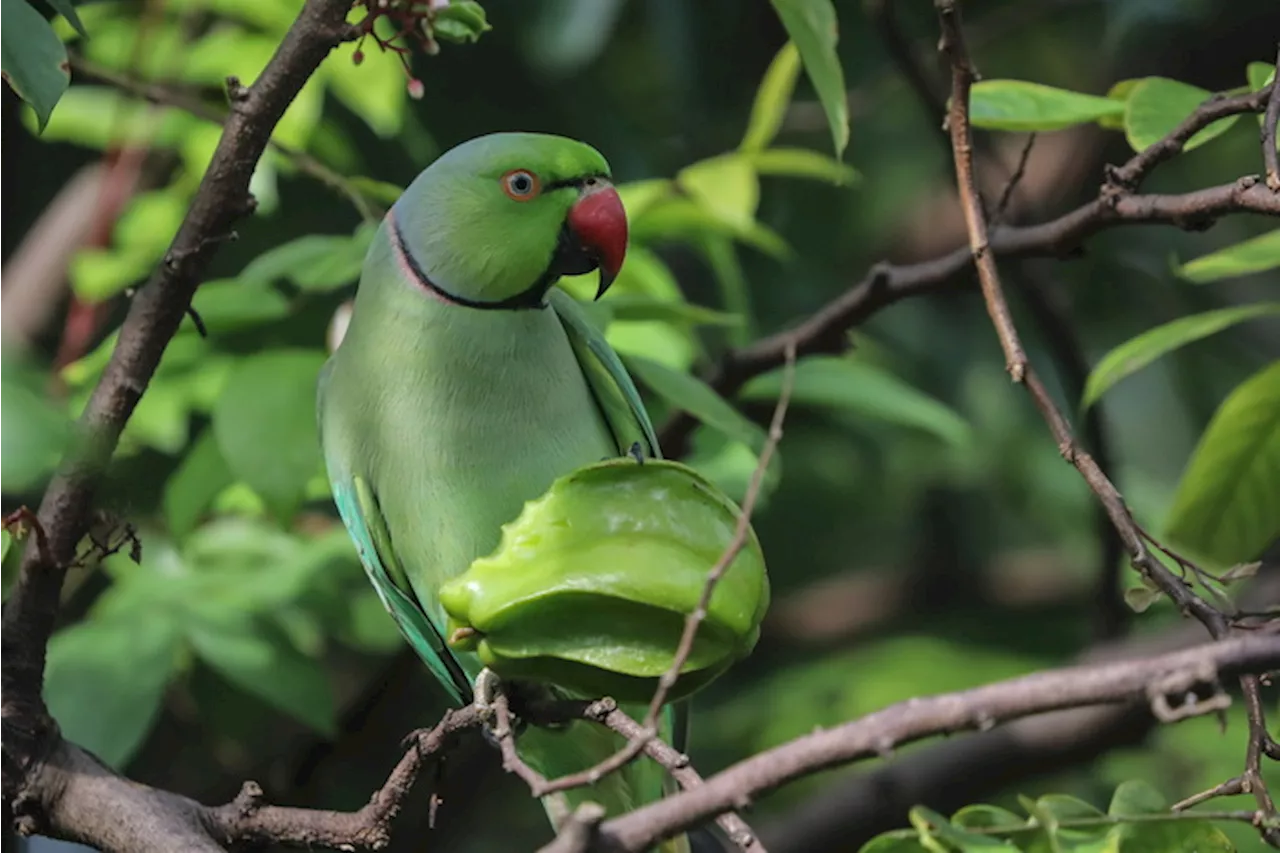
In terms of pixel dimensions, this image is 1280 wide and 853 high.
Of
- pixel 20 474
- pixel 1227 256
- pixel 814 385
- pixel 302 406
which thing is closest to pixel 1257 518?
pixel 1227 256

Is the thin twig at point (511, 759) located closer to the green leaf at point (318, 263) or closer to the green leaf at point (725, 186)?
the green leaf at point (318, 263)

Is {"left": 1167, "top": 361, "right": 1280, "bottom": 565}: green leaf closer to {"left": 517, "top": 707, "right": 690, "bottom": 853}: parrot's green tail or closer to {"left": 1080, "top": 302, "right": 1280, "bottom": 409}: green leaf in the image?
{"left": 1080, "top": 302, "right": 1280, "bottom": 409}: green leaf

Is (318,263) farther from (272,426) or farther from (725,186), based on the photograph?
(725,186)

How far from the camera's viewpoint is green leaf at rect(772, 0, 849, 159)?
1.12 meters

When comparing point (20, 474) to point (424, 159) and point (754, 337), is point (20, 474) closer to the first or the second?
point (424, 159)

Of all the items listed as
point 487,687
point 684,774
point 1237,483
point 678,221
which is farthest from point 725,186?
point 684,774

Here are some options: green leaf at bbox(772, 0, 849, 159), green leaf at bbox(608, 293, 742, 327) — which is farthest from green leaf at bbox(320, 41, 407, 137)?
green leaf at bbox(772, 0, 849, 159)

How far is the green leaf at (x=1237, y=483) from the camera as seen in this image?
4.28 feet

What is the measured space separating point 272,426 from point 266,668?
16.6 inches

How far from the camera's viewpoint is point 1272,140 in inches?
36.1

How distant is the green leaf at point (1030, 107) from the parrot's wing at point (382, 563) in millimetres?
592

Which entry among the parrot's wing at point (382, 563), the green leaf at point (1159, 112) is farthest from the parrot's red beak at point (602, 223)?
the green leaf at point (1159, 112)

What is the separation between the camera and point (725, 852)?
1.31 m

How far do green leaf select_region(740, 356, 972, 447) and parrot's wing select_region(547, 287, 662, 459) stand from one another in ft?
1.36
